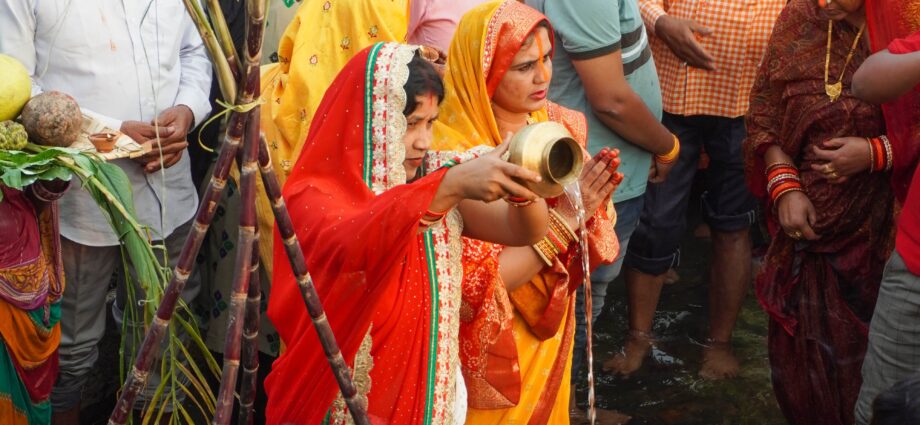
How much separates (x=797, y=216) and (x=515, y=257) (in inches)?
59.3

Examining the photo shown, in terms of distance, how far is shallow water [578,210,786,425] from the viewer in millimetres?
5137

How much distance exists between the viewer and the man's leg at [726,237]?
5457 millimetres

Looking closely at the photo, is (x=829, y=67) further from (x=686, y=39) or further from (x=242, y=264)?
(x=242, y=264)

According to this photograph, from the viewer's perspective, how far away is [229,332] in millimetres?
2426

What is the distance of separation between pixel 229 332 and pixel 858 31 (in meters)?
2.80

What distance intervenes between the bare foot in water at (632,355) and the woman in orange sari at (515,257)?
5.59ft

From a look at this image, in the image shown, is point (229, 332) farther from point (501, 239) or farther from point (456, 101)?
point (456, 101)

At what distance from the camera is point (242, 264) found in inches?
95.4

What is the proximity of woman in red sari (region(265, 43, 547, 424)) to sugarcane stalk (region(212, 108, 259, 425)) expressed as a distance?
0.42 meters

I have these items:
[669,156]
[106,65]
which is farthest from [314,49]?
[669,156]

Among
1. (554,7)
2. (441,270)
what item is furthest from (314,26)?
(441,270)

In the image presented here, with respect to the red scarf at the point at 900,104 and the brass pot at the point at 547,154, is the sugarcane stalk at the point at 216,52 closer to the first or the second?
the brass pot at the point at 547,154

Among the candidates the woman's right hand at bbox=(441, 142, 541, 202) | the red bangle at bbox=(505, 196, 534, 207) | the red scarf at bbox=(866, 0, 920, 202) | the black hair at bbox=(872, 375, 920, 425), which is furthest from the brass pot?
the red scarf at bbox=(866, 0, 920, 202)

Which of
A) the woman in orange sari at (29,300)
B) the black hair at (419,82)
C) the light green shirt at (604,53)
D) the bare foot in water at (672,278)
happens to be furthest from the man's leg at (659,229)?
the woman in orange sari at (29,300)
